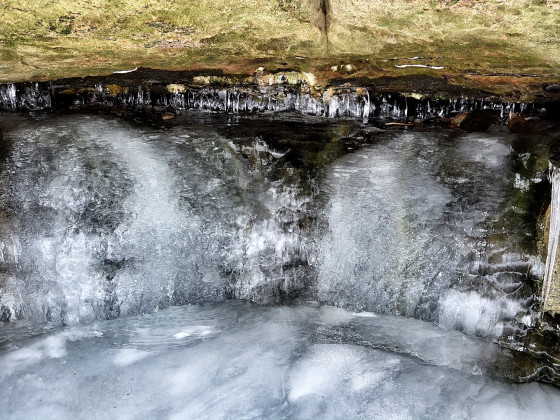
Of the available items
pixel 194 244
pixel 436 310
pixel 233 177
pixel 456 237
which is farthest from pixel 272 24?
pixel 436 310

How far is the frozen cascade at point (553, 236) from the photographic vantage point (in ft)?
9.06

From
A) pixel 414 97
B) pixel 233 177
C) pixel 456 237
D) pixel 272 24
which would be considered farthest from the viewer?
pixel 414 97

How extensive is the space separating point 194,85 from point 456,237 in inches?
85.2

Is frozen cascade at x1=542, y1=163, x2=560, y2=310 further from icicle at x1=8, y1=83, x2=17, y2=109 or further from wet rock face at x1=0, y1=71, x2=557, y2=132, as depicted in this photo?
icicle at x1=8, y1=83, x2=17, y2=109

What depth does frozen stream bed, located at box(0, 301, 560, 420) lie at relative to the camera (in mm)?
2594

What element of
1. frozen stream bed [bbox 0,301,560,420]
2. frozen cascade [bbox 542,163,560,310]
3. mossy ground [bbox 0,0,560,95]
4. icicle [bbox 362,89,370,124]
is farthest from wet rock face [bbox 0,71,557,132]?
frozen stream bed [bbox 0,301,560,420]

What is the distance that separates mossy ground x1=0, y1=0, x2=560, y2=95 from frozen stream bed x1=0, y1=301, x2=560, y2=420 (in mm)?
1631

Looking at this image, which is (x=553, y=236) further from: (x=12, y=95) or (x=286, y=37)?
(x=12, y=95)

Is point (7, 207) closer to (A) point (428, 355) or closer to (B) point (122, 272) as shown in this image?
(B) point (122, 272)

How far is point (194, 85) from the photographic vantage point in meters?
3.74

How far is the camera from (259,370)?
277cm

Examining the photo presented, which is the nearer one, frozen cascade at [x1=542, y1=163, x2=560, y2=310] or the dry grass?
the dry grass

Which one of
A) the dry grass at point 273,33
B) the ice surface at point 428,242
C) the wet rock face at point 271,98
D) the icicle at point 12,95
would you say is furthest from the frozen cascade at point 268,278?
the dry grass at point 273,33

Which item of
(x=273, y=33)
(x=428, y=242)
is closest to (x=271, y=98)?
(x=273, y=33)
